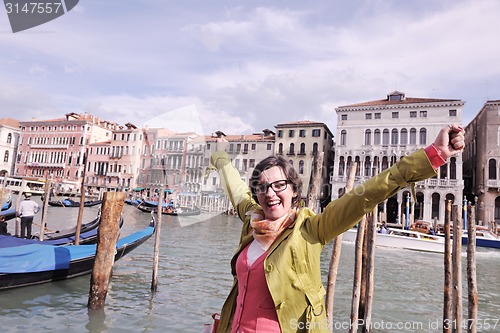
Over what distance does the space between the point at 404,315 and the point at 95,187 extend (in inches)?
1754

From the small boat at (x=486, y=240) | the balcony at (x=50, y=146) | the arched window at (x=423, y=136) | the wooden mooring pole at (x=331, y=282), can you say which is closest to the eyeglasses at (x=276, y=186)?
the wooden mooring pole at (x=331, y=282)

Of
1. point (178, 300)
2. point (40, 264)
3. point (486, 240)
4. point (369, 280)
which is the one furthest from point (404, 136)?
point (40, 264)

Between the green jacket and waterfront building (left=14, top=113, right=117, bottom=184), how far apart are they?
46.4 meters

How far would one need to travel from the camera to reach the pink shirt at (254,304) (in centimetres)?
135

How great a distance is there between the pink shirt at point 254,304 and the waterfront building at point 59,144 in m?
46.2

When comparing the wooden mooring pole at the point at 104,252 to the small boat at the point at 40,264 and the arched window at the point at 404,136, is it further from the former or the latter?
the arched window at the point at 404,136

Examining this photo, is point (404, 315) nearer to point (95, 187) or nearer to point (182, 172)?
point (182, 172)

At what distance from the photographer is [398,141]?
88.0ft

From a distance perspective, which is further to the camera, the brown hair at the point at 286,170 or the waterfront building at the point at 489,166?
the waterfront building at the point at 489,166

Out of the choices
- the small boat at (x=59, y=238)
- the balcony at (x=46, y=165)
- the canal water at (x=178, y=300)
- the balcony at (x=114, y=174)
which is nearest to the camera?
the canal water at (x=178, y=300)

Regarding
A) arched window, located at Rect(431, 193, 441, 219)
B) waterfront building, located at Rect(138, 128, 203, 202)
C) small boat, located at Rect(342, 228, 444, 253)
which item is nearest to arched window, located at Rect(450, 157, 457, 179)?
arched window, located at Rect(431, 193, 441, 219)

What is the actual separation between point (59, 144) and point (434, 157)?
167 ft

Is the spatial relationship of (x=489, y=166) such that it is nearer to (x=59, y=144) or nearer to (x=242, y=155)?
(x=242, y=155)

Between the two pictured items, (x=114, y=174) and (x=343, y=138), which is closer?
(x=343, y=138)
